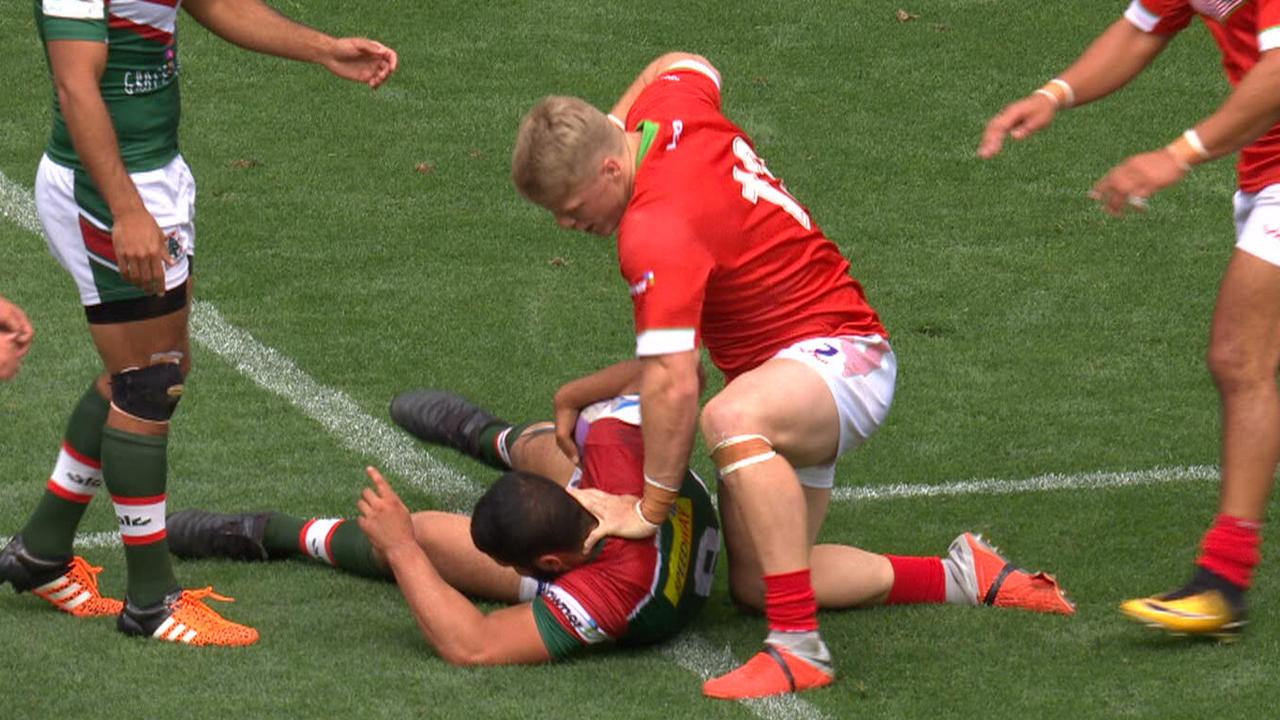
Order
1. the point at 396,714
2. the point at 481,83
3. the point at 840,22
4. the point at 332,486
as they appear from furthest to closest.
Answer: the point at 840,22
the point at 481,83
the point at 332,486
the point at 396,714

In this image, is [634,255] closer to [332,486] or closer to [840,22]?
[332,486]

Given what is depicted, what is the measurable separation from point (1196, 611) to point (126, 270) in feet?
9.22

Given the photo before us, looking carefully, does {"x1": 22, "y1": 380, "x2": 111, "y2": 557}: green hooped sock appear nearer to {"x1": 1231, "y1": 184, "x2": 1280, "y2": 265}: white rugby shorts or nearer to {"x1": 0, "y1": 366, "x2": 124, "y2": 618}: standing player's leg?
{"x1": 0, "y1": 366, "x2": 124, "y2": 618}: standing player's leg

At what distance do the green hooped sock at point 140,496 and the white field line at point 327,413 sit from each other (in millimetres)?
896

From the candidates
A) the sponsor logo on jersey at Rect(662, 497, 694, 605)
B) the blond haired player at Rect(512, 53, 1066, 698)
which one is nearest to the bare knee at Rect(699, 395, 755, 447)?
the blond haired player at Rect(512, 53, 1066, 698)

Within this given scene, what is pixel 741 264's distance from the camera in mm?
5609

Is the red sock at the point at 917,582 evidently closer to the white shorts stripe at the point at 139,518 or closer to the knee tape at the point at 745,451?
the knee tape at the point at 745,451

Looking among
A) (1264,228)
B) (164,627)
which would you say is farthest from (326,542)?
(1264,228)

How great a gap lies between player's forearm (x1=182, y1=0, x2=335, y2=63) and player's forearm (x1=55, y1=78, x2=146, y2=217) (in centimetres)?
80

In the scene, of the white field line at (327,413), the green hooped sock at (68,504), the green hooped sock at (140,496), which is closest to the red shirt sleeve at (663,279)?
the white field line at (327,413)

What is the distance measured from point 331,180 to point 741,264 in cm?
466

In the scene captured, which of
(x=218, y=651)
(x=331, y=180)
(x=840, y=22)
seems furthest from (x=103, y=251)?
(x=840, y=22)

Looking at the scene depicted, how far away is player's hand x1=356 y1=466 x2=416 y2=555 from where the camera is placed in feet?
18.7

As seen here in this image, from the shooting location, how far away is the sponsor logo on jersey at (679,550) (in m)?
5.69
